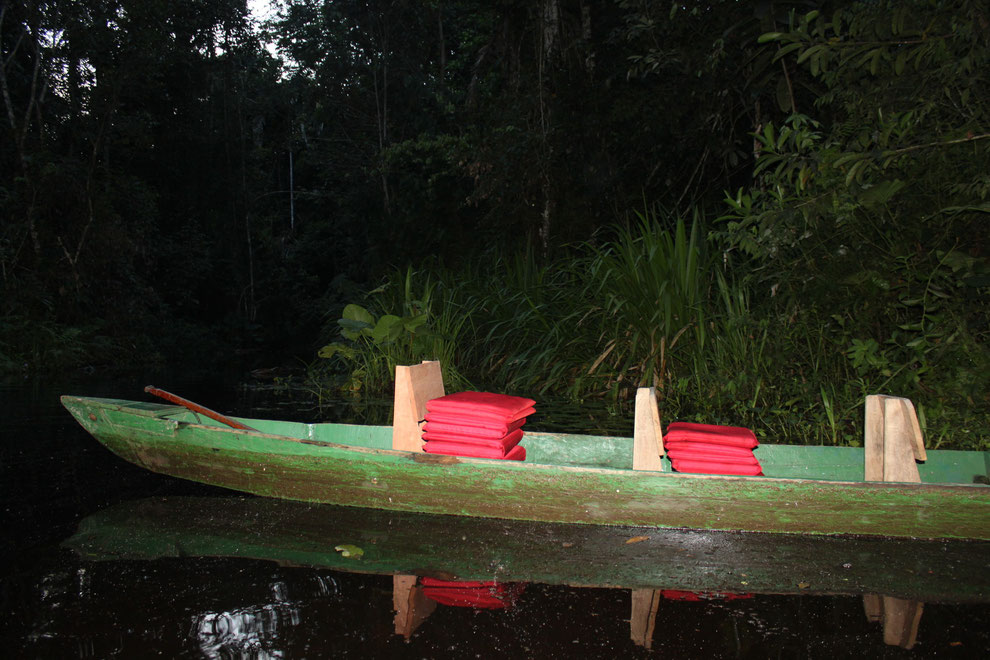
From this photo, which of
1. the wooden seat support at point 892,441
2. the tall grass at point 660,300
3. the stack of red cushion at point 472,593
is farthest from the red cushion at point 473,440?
the tall grass at point 660,300

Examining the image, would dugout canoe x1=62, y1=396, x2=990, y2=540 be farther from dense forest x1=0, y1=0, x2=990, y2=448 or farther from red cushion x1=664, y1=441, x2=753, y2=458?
dense forest x1=0, y1=0, x2=990, y2=448

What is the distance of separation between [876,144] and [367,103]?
16437 mm

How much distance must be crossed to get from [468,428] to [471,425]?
0.07ft

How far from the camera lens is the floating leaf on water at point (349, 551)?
297cm

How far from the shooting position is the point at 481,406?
11.4 feet

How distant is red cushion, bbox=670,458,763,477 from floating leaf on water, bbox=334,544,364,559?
1453mm

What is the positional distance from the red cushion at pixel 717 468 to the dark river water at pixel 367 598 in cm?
36

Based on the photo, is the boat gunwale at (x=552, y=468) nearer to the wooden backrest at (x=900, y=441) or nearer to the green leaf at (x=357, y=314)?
the wooden backrest at (x=900, y=441)

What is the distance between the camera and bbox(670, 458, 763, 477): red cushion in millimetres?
3316

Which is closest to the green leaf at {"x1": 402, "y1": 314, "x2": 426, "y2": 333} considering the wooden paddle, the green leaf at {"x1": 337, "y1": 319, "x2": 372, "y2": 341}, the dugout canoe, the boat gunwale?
the green leaf at {"x1": 337, "y1": 319, "x2": 372, "y2": 341}

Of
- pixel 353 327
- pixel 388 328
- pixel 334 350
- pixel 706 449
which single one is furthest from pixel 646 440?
pixel 334 350

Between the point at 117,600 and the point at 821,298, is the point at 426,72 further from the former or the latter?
the point at 117,600

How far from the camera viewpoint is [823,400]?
452cm

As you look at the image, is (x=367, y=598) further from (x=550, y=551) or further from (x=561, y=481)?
(x=561, y=481)
